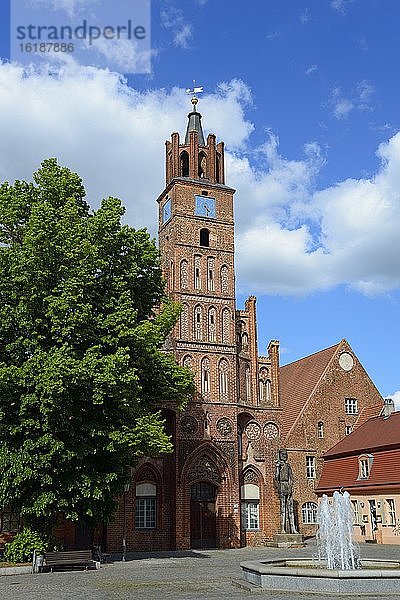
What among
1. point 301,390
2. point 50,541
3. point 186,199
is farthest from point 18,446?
point 301,390

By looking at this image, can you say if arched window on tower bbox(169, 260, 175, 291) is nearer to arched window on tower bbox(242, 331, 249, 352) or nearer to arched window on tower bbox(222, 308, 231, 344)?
arched window on tower bbox(222, 308, 231, 344)

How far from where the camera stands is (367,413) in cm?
4350

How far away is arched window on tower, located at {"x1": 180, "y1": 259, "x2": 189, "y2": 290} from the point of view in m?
38.5

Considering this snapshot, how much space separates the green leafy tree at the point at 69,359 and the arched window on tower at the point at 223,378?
11896 mm

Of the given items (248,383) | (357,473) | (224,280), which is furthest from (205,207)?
(357,473)

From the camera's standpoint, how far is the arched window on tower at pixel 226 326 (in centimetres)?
3853

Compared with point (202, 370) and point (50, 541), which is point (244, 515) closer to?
point (202, 370)

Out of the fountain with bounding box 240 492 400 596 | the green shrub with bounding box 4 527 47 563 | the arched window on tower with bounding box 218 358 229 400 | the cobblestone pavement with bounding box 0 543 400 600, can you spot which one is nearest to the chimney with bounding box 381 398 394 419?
the arched window on tower with bounding box 218 358 229 400

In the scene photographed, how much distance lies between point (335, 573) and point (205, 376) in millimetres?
22030

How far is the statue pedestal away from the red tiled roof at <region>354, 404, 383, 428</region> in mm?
10193

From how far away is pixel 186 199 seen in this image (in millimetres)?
40031

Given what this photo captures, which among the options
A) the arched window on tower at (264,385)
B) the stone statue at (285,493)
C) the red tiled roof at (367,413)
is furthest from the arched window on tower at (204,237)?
the red tiled roof at (367,413)

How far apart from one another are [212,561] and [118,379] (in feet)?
28.9

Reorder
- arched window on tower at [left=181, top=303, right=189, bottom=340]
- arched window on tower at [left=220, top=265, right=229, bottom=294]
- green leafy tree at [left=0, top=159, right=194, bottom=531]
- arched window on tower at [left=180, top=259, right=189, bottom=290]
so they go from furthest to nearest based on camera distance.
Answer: arched window on tower at [left=220, top=265, right=229, bottom=294] < arched window on tower at [left=180, top=259, right=189, bottom=290] < arched window on tower at [left=181, top=303, right=189, bottom=340] < green leafy tree at [left=0, top=159, right=194, bottom=531]
